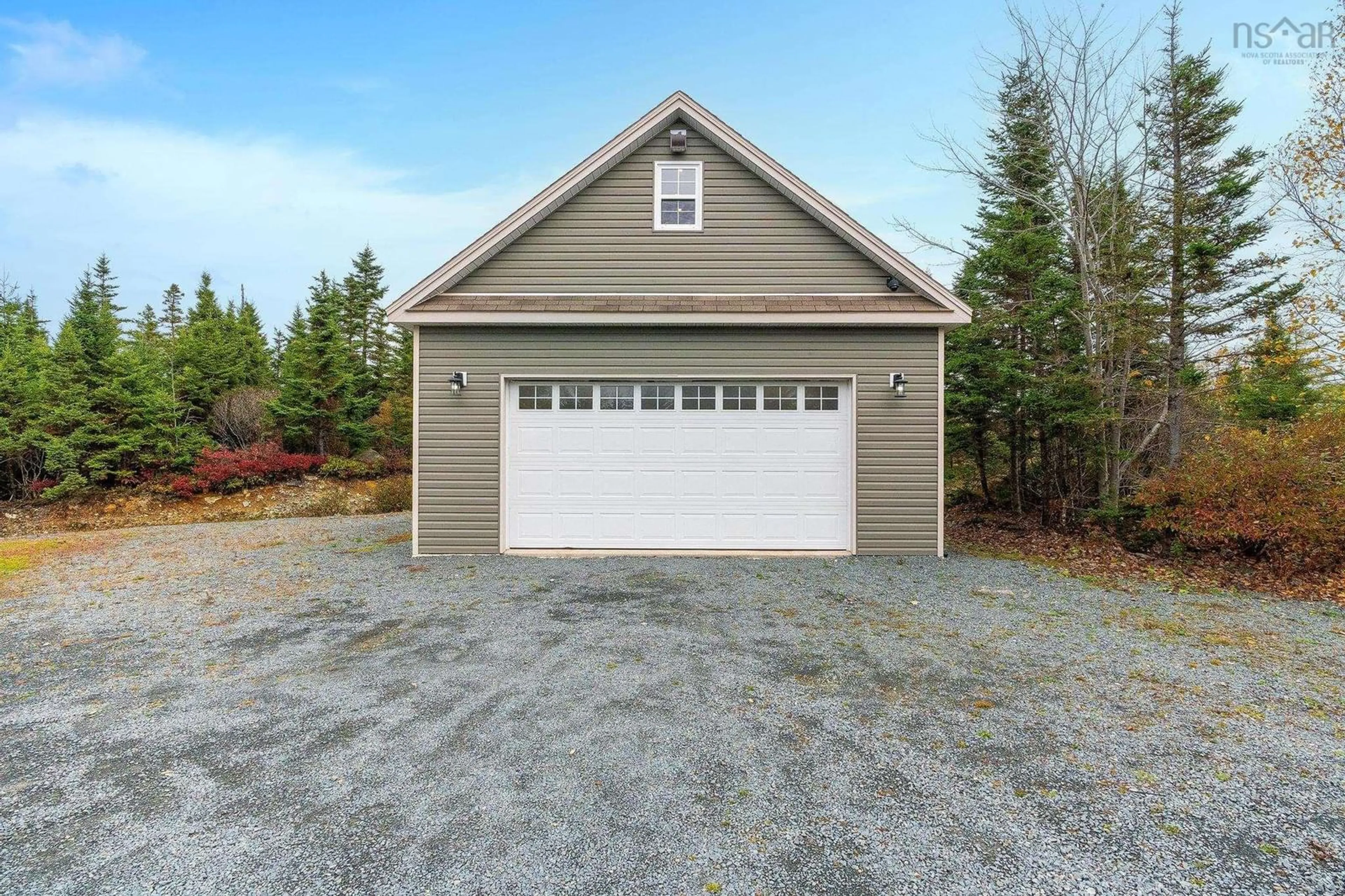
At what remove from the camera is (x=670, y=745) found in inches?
118

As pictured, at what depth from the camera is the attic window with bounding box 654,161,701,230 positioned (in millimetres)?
7836

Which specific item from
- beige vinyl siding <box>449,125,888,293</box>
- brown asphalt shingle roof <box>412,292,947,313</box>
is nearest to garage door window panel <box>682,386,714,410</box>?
brown asphalt shingle roof <box>412,292,947,313</box>

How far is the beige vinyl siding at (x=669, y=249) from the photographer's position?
7781mm

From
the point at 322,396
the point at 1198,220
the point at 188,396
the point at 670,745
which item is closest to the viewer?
the point at 670,745

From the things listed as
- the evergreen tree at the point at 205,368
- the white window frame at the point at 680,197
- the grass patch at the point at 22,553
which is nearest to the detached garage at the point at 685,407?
the white window frame at the point at 680,197

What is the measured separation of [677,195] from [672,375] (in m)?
2.57

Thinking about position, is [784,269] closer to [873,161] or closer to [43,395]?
[873,161]

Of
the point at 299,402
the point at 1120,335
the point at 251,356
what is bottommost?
the point at 299,402

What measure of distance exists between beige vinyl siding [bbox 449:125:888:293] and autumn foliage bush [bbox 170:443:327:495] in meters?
10.4

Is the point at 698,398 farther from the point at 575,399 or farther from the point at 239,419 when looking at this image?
the point at 239,419

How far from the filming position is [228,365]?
16469mm

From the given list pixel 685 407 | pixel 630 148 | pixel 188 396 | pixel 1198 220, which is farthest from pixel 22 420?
pixel 1198 220

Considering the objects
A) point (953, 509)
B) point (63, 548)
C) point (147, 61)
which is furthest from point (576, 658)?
point (147, 61)

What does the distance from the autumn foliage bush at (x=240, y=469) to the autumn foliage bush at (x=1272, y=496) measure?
18164mm
